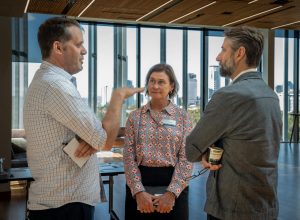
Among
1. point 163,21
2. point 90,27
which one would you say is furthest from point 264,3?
point 90,27

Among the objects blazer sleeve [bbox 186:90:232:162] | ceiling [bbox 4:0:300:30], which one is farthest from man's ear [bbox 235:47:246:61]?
ceiling [bbox 4:0:300:30]

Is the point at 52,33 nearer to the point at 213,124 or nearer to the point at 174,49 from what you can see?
the point at 213,124

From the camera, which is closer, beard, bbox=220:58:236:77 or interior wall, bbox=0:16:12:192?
beard, bbox=220:58:236:77

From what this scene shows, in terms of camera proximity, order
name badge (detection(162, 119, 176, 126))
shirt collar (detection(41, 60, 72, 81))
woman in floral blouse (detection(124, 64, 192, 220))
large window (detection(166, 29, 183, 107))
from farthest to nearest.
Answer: large window (detection(166, 29, 183, 107))
name badge (detection(162, 119, 176, 126))
woman in floral blouse (detection(124, 64, 192, 220))
shirt collar (detection(41, 60, 72, 81))

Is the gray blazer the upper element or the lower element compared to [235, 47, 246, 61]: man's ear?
lower

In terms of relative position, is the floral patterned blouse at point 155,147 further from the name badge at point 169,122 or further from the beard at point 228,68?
the beard at point 228,68

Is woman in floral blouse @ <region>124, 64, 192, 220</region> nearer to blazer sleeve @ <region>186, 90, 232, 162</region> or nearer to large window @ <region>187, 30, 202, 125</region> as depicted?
blazer sleeve @ <region>186, 90, 232, 162</region>

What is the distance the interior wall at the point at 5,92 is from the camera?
6.80 meters

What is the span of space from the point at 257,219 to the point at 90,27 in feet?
37.9

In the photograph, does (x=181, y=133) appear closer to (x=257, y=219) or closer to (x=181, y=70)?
(x=257, y=219)

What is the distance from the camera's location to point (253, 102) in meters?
1.87

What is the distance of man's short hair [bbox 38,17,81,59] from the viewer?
6.04 ft

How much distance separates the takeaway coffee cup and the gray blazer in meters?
0.03

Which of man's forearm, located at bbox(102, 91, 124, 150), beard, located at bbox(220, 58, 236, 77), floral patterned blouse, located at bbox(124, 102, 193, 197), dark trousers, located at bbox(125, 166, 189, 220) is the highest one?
beard, located at bbox(220, 58, 236, 77)
